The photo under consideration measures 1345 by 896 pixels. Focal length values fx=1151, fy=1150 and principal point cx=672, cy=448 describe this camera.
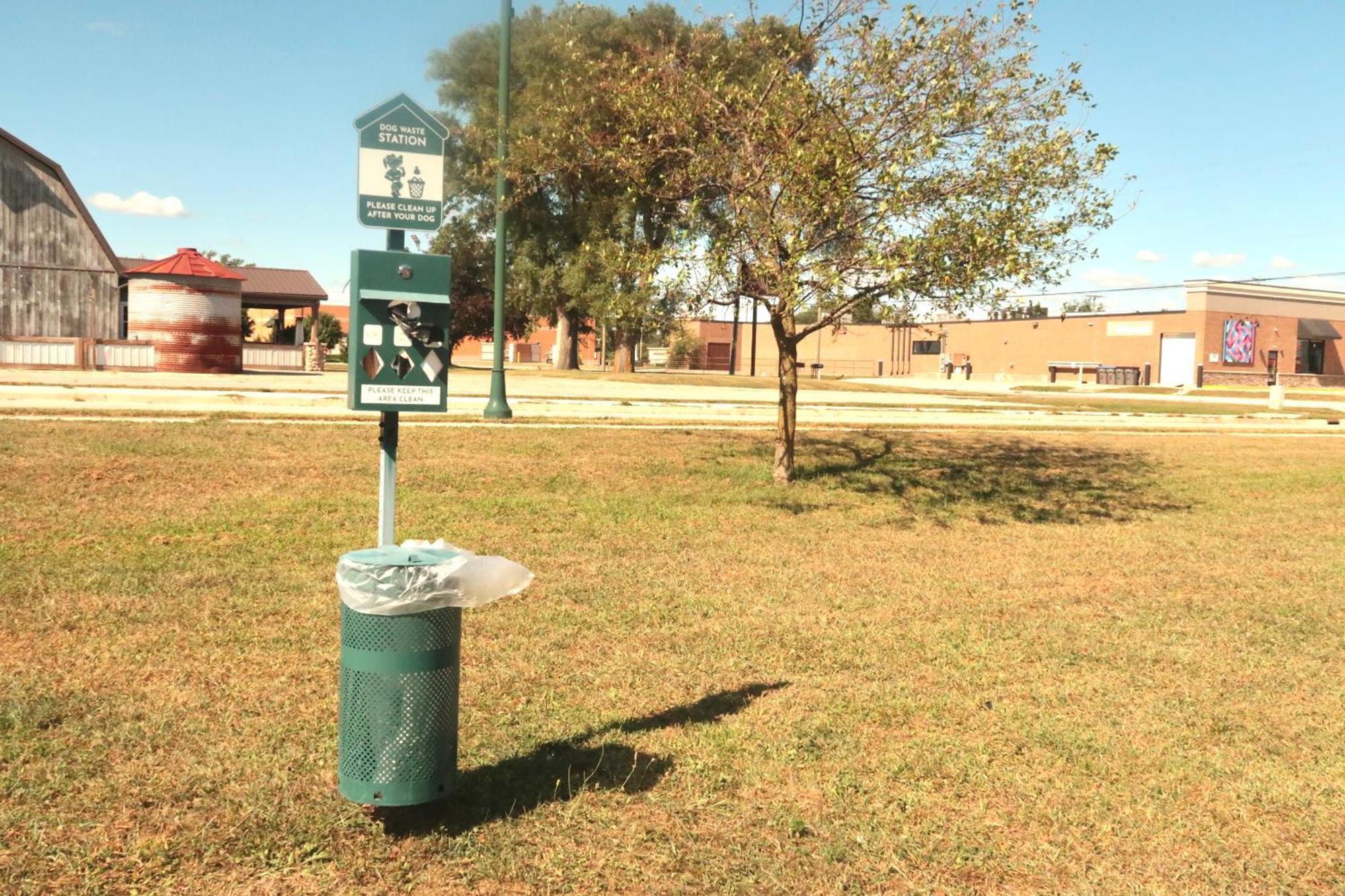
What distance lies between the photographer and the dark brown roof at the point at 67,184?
31438 millimetres

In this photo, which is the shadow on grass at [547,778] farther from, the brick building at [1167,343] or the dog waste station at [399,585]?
the brick building at [1167,343]

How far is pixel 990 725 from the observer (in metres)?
5.55

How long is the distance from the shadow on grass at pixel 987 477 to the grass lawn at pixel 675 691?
1.43 feet

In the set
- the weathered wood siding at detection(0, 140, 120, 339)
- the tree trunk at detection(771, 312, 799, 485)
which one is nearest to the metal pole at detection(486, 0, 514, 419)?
the tree trunk at detection(771, 312, 799, 485)

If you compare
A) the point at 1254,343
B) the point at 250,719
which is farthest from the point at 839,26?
the point at 1254,343

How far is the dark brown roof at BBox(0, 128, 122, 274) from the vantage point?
31438 mm

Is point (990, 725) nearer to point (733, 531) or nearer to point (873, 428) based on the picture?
point (733, 531)

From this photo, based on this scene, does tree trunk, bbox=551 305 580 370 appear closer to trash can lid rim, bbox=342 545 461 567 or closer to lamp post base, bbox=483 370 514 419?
lamp post base, bbox=483 370 514 419

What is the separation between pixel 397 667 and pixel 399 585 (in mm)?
298

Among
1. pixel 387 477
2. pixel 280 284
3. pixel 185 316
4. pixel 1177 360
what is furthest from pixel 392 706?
pixel 1177 360

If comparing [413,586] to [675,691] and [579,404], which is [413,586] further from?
[579,404]

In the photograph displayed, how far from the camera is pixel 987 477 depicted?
14867 mm

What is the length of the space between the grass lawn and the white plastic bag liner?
89 cm

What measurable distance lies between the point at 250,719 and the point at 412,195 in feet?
8.11
